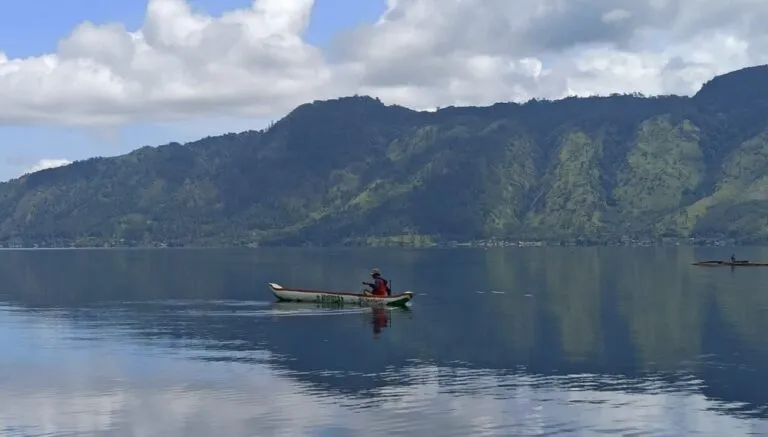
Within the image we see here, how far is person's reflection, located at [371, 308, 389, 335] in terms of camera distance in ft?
366

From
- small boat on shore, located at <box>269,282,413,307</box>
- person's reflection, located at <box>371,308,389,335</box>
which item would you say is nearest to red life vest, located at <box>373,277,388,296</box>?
small boat on shore, located at <box>269,282,413,307</box>

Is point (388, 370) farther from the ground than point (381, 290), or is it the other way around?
point (381, 290)

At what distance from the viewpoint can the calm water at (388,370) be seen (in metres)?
59.0

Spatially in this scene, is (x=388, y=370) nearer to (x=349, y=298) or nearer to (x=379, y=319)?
(x=379, y=319)

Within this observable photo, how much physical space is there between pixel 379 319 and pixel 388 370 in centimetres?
4326

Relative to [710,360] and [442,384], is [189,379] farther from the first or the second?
[710,360]

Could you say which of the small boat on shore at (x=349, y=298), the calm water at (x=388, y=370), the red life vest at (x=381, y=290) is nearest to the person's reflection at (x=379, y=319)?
the calm water at (x=388, y=370)

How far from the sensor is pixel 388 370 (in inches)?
3113

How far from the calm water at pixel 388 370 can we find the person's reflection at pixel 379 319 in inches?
18.0

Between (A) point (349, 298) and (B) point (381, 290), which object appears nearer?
(B) point (381, 290)

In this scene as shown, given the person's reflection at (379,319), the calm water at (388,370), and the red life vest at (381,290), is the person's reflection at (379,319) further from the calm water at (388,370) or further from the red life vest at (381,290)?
the red life vest at (381,290)

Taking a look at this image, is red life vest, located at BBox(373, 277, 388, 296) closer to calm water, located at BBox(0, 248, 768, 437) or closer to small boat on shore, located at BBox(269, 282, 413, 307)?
small boat on shore, located at BBox(269, 282, 413, 307)

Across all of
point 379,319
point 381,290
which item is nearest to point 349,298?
point 381,290

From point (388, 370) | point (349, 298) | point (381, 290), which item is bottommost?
point (388, 370)
